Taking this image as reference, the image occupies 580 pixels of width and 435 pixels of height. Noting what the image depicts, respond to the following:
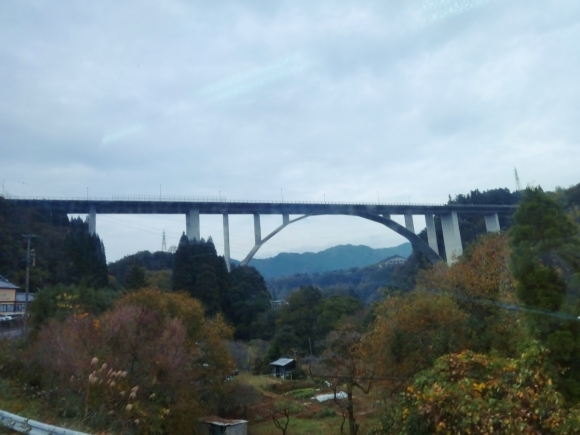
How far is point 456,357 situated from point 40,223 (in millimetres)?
27839

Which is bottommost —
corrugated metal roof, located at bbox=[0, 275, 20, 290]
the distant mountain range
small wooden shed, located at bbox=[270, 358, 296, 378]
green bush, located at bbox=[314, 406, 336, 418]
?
green bush, located at bbox=[314, 406, 336, 418]

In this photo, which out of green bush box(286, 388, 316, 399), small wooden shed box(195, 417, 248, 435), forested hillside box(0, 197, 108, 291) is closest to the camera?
small wooden shed box(195, 417, 248, 435)

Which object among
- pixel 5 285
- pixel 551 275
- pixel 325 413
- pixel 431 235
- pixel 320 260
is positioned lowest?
pixel 325 413

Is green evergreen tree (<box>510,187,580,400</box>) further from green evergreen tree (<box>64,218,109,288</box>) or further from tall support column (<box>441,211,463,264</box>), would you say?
tall support column (<box>441,211,463,264</box>)

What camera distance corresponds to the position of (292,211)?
35844 millimetres

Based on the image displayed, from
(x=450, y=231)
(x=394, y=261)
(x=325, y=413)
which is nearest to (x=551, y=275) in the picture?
(x=325, y=413)

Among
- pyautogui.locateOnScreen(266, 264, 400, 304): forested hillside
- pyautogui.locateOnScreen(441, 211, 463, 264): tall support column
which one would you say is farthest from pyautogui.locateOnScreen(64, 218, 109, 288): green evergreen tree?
pyautogui.locateOnScreen(441, 211, 463, 264): tall support column

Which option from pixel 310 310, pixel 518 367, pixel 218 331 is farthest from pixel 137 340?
pixel 310 310

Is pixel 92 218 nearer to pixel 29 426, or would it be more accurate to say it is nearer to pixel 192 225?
pixel 192 225

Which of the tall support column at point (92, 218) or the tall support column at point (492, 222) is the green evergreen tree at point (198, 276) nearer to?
the tall support column at point (92, 218)

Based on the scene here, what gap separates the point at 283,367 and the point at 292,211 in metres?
12.5

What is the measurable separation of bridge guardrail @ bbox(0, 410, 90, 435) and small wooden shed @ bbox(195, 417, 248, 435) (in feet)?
37.6

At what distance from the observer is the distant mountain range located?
46156 mm

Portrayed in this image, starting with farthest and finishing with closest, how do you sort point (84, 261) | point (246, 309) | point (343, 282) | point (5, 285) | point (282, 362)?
point (343, 282) → point (246, 309) → point (84, 261) → point (282, 362) → point (5, 285)
